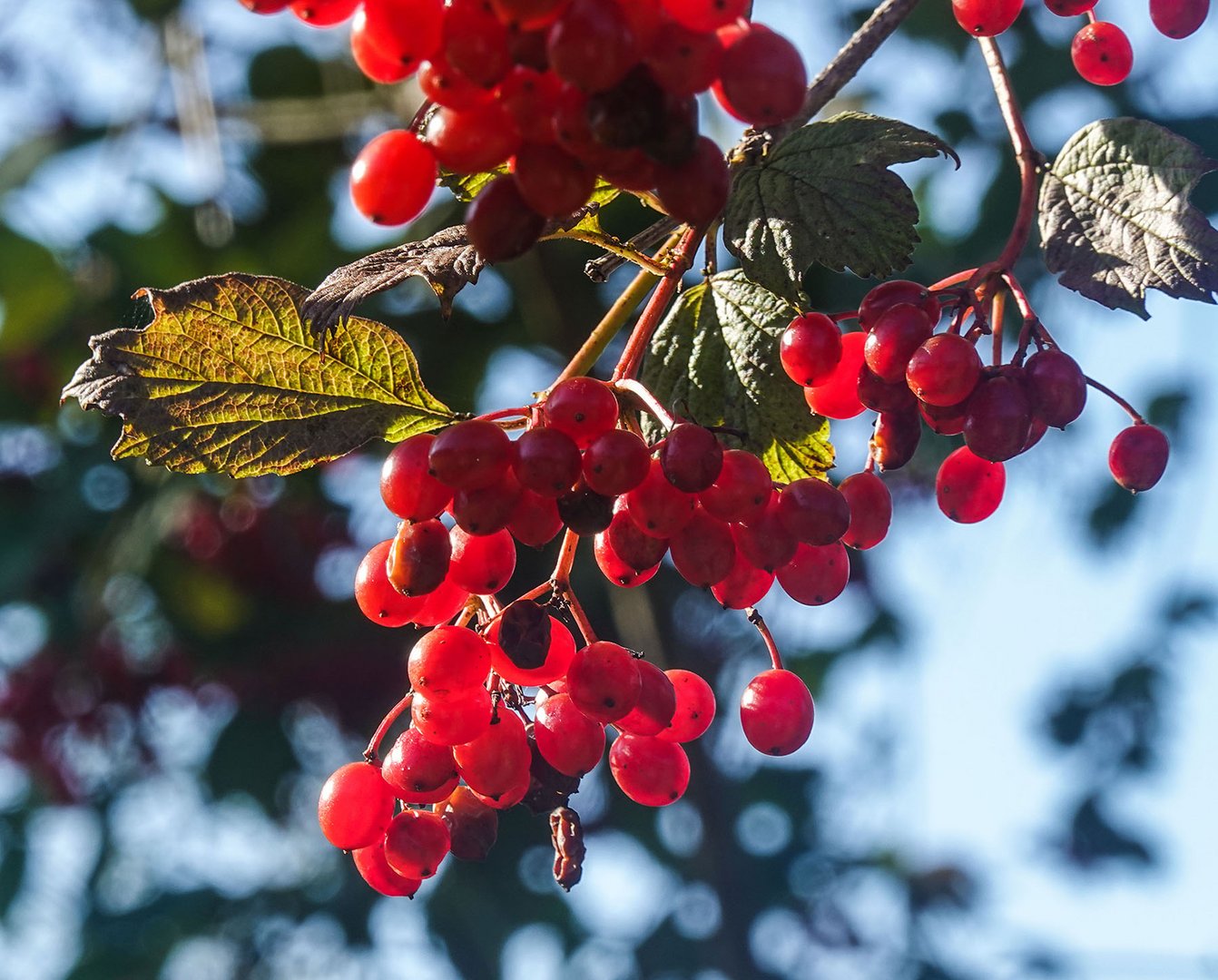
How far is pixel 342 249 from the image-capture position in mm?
2057

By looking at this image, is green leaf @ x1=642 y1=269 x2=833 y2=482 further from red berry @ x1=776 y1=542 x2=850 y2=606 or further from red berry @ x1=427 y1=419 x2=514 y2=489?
red berry @ x1=427 y1=419 x2=514 y2=489

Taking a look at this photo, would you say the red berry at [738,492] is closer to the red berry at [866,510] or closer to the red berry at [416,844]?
the red berry at [866,510]

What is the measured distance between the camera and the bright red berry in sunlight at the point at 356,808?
2.49 ft

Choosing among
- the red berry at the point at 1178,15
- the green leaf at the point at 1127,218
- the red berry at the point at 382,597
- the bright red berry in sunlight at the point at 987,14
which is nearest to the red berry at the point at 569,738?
the red berry at the point at 382,597

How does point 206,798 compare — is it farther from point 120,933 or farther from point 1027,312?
point 1027,312

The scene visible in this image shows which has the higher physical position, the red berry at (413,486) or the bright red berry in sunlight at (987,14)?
the bright red berry in sunlight at (987,14)

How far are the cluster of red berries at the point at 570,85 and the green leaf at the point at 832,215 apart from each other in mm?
208

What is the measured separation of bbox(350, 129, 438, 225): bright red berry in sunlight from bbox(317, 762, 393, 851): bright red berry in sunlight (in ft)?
1.22

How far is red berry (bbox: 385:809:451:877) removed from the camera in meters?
0.75

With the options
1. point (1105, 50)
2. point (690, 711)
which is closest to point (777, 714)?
point (690, 711)

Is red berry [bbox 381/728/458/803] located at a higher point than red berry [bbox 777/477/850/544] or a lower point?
lower

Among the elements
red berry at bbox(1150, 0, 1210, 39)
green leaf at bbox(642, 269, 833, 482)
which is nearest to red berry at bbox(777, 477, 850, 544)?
green leaf at bbox(642, 269, 833, 482)

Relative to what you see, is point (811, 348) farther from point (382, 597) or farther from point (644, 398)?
point (382, 597)

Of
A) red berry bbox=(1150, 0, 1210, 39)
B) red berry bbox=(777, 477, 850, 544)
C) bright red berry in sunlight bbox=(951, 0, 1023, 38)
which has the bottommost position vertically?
red berry bbox=(777, 477, 850, 544)
